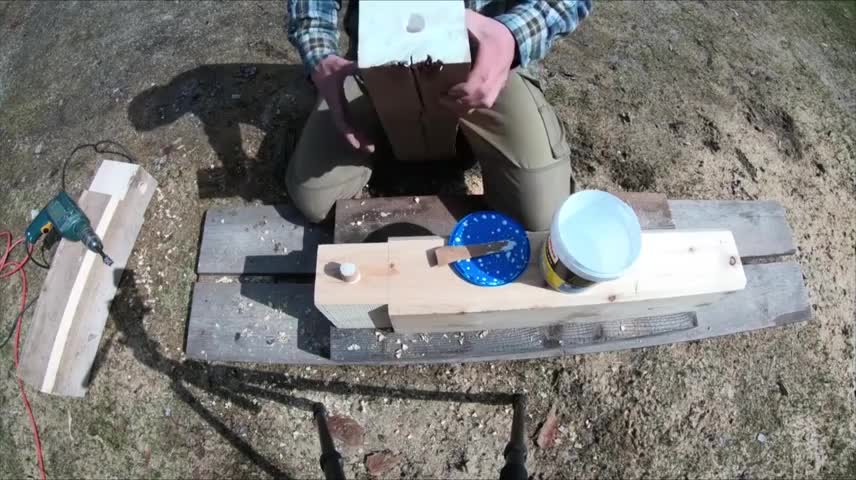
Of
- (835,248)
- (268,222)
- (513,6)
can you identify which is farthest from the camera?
(835,248)

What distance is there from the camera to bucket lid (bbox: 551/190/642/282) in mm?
1328

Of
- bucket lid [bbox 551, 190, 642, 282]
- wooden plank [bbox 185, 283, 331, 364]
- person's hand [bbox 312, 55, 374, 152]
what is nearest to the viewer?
bucket lid [bbox 551, 190, 642, 282]

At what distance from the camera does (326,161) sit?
2.04 metres

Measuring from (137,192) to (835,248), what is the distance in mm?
3034

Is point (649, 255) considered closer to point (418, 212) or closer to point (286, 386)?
point (418, 212)

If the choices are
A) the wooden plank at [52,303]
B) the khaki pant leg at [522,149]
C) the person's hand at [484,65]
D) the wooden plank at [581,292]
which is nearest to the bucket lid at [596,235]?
the wooden plank at [581,292]

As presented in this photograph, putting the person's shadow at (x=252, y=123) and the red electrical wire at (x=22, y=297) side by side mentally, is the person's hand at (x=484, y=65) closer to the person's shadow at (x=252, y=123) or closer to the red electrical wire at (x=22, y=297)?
the person's shadow at (x=252, y=123)

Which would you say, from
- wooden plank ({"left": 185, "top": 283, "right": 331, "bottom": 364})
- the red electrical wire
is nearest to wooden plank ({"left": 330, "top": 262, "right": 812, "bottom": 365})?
wooden plank ({"left": 185, "top": 283, "right": 331, "bottom": 364})

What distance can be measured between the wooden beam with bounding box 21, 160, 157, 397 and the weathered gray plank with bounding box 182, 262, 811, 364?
410 millimetres

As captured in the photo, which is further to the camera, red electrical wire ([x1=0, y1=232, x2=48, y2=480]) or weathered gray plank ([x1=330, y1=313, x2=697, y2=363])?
red electrical wire ([x1=0, y1=232, x2=48, y2=480])

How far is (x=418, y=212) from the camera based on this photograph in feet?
6.61

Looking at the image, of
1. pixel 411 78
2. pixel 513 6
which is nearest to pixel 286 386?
pixel 411 78

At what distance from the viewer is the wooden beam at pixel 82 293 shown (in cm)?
201

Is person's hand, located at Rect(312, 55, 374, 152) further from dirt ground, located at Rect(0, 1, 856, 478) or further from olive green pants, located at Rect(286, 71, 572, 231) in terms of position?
dirt ground, located at Rect(0, 1, 856, 478)
